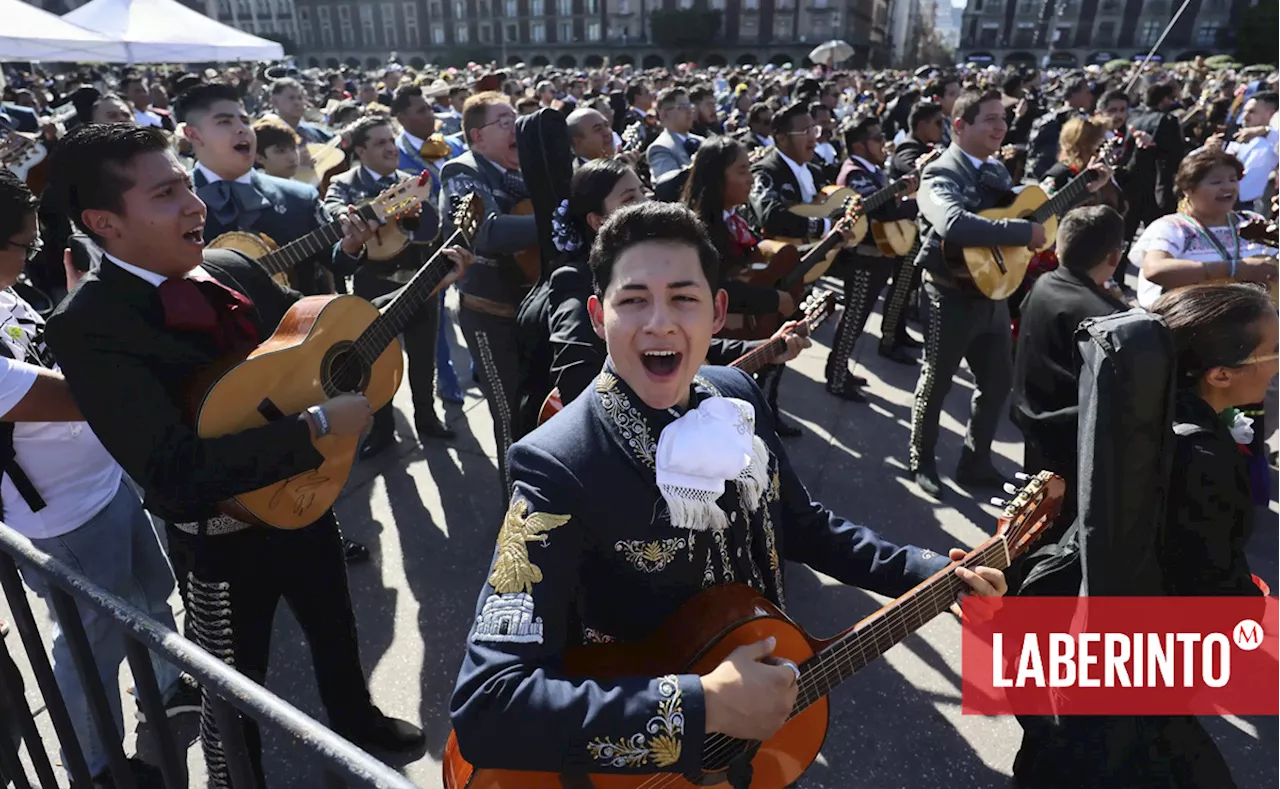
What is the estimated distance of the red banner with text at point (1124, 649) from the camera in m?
2.04

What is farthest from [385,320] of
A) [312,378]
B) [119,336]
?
[119,336]

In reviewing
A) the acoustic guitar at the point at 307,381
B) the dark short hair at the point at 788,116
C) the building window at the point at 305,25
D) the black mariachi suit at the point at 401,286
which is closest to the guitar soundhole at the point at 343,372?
the acoustic guitar at the point at 307,381

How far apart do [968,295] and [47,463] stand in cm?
414

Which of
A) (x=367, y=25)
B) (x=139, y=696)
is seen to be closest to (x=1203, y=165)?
(x=139, y=696)

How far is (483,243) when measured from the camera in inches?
150

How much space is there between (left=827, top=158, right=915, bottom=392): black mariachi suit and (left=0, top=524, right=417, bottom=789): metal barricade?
196 inches

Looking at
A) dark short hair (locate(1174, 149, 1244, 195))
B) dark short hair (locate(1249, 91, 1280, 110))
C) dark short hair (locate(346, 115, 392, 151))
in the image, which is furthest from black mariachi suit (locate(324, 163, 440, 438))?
dark short hair (locate(1249, 91, 1280, 110))

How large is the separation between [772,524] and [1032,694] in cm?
139

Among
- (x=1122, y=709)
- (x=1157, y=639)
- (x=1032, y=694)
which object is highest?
(x=1157, y=639)

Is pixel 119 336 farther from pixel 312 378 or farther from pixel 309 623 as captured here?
pixel 309 623

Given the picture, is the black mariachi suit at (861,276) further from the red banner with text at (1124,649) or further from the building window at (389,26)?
the building window at (389,26)

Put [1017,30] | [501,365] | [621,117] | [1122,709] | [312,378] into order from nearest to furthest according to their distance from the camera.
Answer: [1122,709], [312,378], [501,365], [621,117], [1017,30]

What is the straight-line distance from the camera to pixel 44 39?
895 cm

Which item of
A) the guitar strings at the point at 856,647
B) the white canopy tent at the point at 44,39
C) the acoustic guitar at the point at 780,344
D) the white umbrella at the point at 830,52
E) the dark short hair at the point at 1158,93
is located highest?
the white umbrella at the point at 830,52
